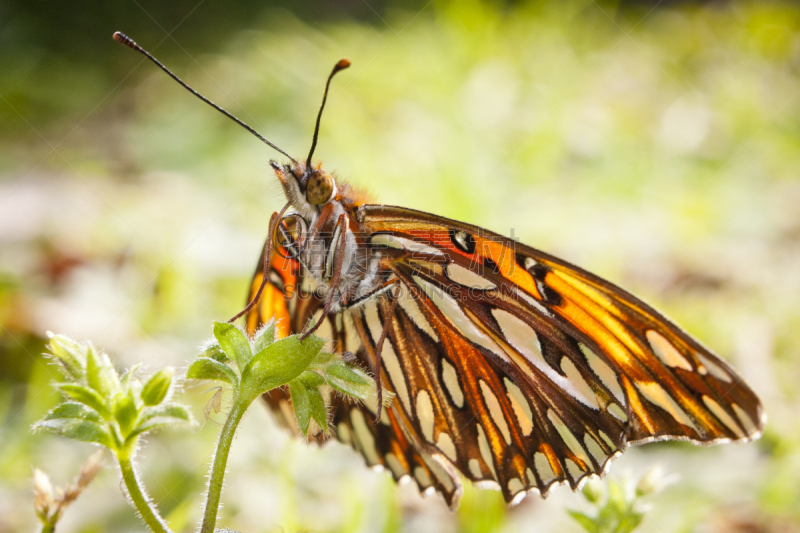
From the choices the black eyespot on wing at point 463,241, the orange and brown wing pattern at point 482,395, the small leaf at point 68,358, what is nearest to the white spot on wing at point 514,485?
the orange and brown wing pattern at point 482,395

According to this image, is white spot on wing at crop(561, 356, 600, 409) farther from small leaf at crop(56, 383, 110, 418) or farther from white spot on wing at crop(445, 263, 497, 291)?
small leaf at crop(56, 383, 110, 418)

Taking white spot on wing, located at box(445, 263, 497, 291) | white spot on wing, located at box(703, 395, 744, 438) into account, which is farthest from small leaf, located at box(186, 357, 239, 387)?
white spot on wing, located at box(703, 395, 744, 438)

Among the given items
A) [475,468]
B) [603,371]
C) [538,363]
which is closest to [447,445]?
[475,468]

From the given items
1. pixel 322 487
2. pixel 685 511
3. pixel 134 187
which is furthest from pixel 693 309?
pixel 134 187

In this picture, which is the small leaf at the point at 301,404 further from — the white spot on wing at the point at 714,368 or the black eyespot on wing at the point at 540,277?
the white spot on wing at the point at 714,368

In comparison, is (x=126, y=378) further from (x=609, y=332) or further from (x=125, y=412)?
(x=609, y=332)

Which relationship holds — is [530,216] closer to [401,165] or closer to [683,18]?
[401,165]

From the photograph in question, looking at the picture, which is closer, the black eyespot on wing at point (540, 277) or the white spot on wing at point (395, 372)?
the black eyespot on wing at point (540, 277)
